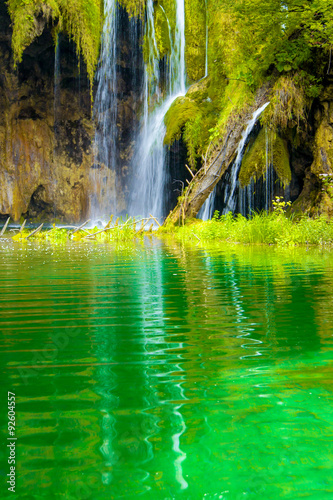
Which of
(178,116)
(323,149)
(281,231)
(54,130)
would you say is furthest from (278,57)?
(54,130)

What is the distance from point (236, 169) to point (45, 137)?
507 inches

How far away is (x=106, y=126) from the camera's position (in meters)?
27.0

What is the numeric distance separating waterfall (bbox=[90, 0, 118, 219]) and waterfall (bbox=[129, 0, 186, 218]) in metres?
1.73

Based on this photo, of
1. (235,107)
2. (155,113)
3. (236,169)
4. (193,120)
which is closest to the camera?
(235,107)

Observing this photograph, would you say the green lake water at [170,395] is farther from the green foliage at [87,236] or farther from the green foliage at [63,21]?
the green foliage at [63,21]

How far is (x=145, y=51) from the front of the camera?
25406 mm

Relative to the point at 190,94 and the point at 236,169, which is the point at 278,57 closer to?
the point at 236,169

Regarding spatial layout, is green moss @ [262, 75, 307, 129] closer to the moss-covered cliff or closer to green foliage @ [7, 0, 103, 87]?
the moss-covered cliff

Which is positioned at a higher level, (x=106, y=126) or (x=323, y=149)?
(x=106, y=126)

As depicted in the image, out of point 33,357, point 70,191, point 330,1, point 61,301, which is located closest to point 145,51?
point 70,191

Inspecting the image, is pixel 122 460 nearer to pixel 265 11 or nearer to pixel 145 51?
pixel 265 11

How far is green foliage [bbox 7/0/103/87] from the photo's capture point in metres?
21.9

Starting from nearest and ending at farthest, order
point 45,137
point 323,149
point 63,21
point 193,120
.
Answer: point 323,149 → point 193,120 → point 63,21 → point 45,137

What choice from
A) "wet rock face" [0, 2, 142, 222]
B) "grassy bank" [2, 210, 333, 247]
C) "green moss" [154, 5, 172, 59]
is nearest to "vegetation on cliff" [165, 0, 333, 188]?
"grassy bank" [2, 210, 333, 247]
